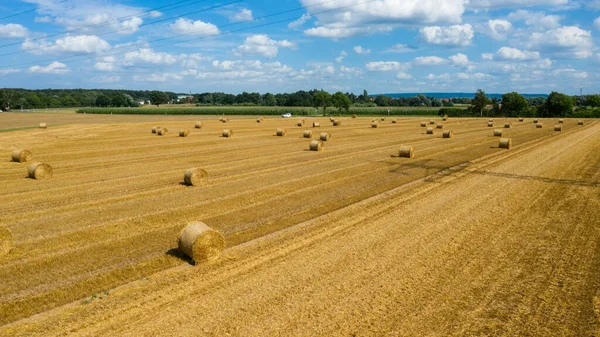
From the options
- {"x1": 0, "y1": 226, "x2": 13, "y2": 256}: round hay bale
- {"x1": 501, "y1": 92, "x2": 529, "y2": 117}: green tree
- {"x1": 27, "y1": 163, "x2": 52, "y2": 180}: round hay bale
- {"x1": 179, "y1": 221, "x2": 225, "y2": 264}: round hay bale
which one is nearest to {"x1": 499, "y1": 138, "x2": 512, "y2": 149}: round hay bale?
{"x1": 179, "y1": 221, "x2": 225, "y2": 264}: round hay bale

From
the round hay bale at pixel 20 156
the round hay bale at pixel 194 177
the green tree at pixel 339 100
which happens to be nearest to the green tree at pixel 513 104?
the green tree at pixel 339 100

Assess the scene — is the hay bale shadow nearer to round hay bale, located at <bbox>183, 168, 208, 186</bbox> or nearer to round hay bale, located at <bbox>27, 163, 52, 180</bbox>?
round hay bale, located at <bbox>183, 168, 208, 186</bbox>

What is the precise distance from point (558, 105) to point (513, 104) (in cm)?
1014

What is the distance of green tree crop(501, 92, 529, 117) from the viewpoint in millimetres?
113750

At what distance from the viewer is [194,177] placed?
19.2 metres

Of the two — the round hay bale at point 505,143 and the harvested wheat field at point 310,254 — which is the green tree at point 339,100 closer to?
the round hay bale at point 505,143

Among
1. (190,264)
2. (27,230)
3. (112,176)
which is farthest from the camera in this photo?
(112,176)

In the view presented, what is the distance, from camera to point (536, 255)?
34.9 feet

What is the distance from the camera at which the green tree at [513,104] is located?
373 feet

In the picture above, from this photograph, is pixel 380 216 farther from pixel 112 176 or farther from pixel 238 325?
pixel 112 176

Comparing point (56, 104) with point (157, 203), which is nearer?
point (157, 203)

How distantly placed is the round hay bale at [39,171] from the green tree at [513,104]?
112 m

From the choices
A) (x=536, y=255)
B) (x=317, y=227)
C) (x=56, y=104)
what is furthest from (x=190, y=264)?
(x=56, y=104)

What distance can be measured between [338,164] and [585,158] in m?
15.0
